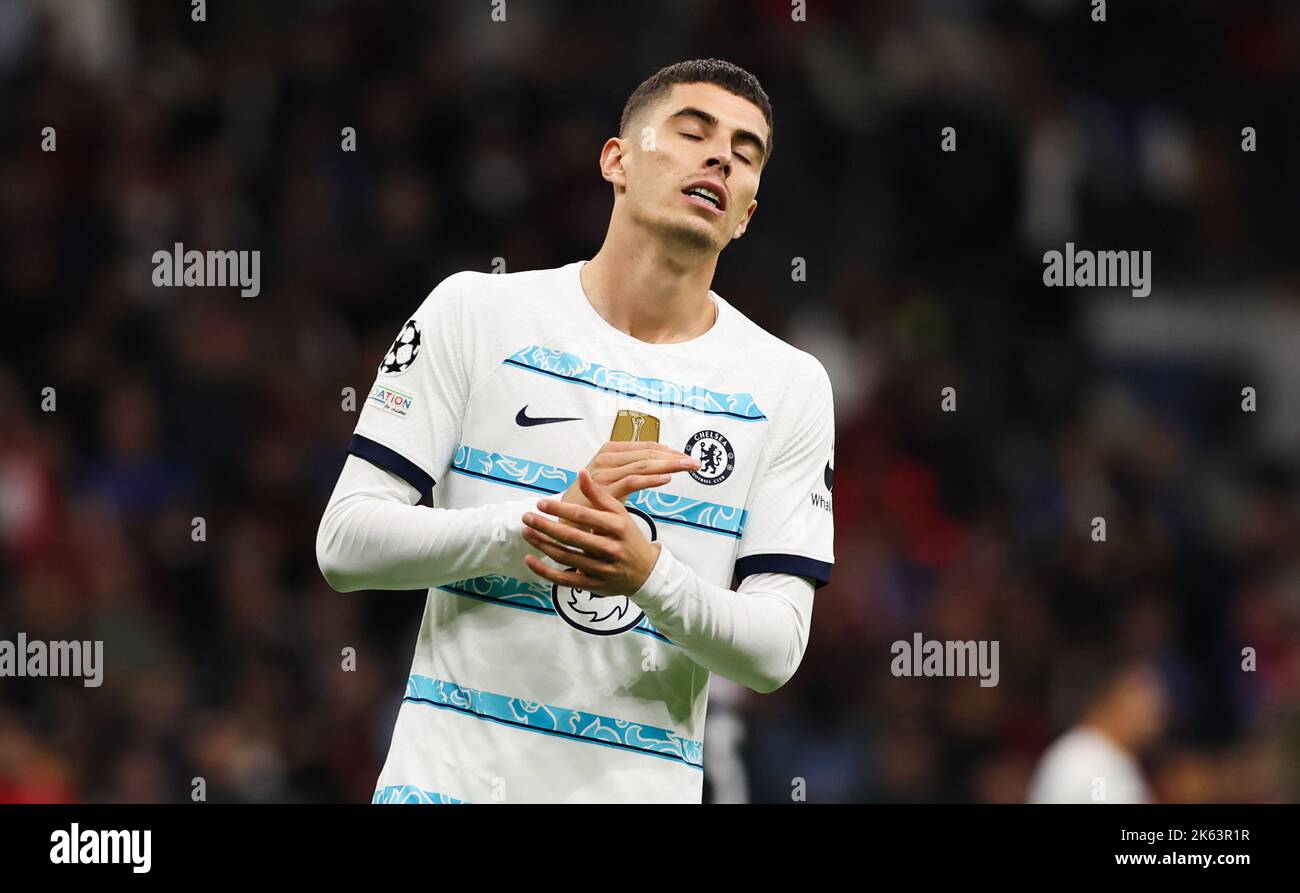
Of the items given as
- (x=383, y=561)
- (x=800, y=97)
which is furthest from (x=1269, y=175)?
(x=383, y=561)

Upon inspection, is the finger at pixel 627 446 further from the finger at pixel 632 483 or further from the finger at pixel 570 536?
the finger at pixel 570 536

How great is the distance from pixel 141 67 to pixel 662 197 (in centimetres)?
622

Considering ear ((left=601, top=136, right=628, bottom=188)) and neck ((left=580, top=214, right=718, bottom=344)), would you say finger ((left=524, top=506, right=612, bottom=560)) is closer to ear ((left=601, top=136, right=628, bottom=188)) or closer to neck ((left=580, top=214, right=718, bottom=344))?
neck ((left=580, top=214, right=718, bottom=344))

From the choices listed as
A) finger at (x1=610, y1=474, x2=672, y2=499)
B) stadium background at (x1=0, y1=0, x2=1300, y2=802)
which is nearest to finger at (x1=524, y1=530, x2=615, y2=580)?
finger at (x1=610, y1=474, x2=672, y2=499)

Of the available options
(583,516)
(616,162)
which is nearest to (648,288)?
(616,162)

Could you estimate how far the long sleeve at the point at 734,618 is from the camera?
3143 millimetres

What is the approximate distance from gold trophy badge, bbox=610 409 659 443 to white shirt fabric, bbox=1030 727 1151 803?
13.3 feet

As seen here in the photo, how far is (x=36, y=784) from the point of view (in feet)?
21.6

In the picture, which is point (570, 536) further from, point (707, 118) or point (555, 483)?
point (707, 118)

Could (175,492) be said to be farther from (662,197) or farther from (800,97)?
(662,197)

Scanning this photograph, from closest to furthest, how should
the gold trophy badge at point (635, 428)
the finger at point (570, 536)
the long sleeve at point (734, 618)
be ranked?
the finger at point (570, 536) → the long sleeve at point (734, 618) → the gold trophy badge at point (635, 428)

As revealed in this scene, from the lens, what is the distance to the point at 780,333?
8594 millimetres

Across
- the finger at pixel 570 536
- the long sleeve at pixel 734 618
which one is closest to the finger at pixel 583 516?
the finger at pixel 570 536

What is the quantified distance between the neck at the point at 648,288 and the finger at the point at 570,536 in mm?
598
